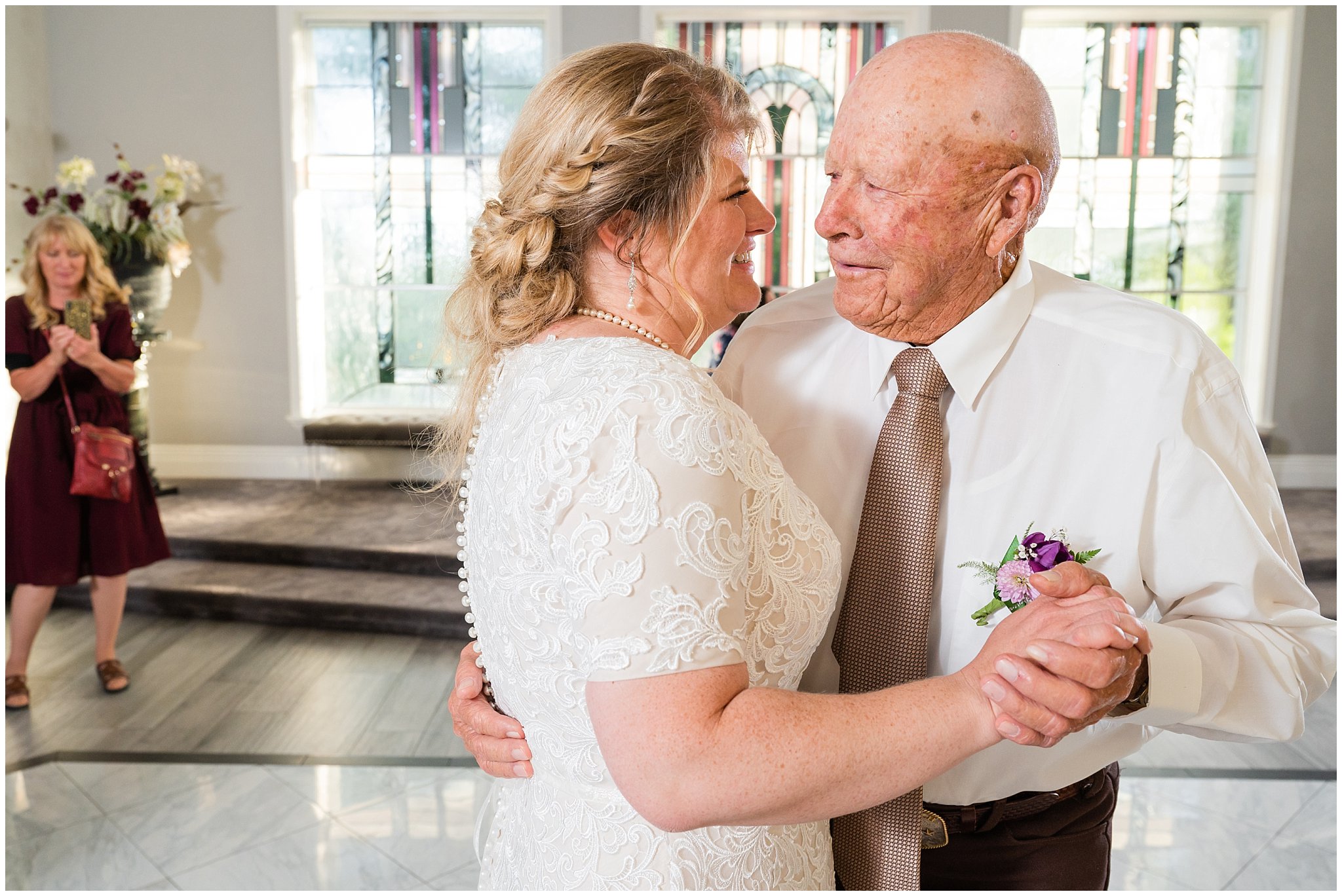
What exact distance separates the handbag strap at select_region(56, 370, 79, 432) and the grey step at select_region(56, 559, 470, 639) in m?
1.23

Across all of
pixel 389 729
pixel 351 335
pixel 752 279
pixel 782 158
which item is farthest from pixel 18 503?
pixel 782 158

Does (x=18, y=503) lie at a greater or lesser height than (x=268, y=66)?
lesser

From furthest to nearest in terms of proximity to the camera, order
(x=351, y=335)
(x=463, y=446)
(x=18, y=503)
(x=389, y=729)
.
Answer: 1. (x=351, y=335)
2. (x=18, y=503)
3. (x=389, y=729)
4. (x=463, y=446)

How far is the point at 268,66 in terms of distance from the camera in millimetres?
6715

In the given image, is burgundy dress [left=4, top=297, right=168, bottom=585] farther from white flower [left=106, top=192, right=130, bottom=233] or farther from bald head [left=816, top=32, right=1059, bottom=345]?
bald head [left=816, top=32, right=1059, bottom=345]

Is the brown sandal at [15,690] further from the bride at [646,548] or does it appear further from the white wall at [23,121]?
the bride at [646,548]

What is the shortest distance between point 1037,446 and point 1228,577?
0.29 metres

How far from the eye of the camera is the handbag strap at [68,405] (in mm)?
4191

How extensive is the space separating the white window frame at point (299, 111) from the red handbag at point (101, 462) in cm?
279

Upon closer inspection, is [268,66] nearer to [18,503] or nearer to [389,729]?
[18,503]

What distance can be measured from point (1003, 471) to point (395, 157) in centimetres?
622

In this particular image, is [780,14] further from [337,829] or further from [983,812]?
[983,812]

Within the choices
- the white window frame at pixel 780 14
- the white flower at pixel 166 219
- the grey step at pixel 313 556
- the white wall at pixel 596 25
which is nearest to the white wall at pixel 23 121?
the white flower at pixel 166 219

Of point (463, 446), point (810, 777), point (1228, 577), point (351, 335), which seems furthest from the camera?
point (351, 335)
